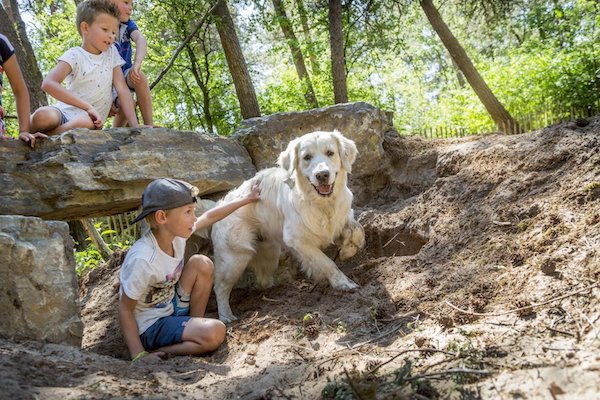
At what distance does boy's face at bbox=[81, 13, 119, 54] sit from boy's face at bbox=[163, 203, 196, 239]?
7.06ft

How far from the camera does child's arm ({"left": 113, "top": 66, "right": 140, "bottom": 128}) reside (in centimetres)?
505

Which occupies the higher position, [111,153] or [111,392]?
[111,153]

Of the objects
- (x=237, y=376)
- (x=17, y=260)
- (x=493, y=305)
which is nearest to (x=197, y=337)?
(x=237, y=376)

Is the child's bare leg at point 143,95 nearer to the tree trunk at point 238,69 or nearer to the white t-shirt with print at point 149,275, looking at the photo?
the white t-shirt with print at point 149,275

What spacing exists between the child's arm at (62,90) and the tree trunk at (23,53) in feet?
9.55

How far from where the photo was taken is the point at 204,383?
2770 millimetres

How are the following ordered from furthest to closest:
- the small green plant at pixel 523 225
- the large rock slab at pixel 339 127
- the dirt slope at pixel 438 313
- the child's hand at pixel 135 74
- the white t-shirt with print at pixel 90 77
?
the large rock slab at pixel 339 127, the child's hand at pixel 135 74, the white t-shirt with print at pixel 90 77, the small green plant at pixel 523 225, the dirt slope at pixel 438 313

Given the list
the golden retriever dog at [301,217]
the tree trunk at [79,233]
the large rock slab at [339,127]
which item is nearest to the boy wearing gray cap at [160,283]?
the golden retriever dog at [301,217]

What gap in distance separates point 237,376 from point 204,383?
0.69 feet

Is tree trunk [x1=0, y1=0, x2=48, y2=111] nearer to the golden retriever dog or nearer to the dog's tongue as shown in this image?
the golden retriever dog

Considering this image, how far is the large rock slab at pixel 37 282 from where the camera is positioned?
330cm

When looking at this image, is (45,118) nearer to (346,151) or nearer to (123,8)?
(123,8)

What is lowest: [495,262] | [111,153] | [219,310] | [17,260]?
[219,310]

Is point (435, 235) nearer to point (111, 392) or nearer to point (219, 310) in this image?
point (219, 310)
